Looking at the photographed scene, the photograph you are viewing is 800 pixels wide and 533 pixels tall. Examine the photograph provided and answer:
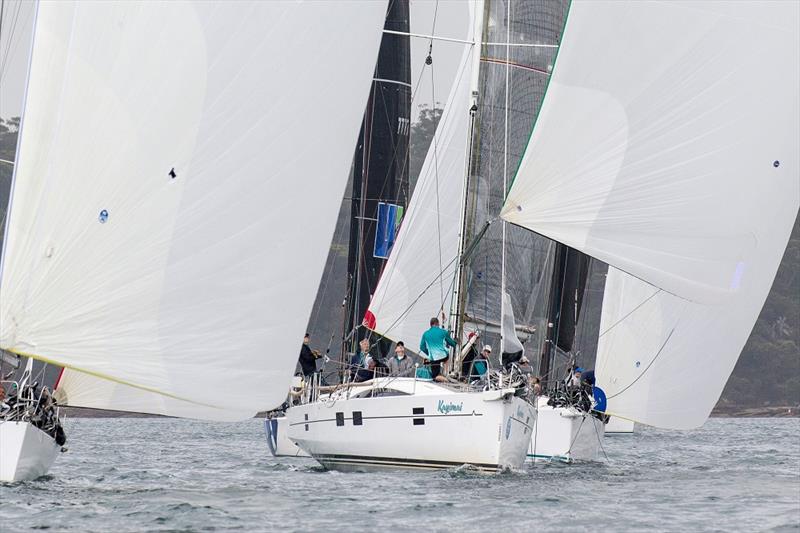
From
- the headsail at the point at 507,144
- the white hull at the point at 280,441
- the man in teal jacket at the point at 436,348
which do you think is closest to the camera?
the man in teal jacket at the point at 436,348

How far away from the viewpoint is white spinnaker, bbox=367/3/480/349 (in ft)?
69.5

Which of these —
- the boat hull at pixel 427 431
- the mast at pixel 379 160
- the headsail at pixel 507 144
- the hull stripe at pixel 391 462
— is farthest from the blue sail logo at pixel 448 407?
the mast at pixel 379 160

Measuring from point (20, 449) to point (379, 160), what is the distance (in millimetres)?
14482

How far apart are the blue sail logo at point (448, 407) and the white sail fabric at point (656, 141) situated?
8.44 ft

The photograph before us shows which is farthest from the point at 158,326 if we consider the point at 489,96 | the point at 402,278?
the point at 489,96

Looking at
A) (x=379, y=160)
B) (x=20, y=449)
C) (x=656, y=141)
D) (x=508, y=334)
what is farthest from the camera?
(x=379, y=160)

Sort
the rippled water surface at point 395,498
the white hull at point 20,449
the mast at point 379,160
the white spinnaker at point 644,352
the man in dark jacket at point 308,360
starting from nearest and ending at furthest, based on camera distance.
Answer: the rippled water surface at point 395,498, the white hull at point 20,449, the man in dark jacket at point 308,360, the white spinnaker at point 644,352, the mast at point 379,160

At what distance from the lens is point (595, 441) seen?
22359mm

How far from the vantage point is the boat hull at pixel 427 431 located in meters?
16.4

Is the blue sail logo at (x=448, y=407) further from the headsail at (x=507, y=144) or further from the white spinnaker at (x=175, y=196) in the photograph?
the white spinnaker at (x=175, y=196)

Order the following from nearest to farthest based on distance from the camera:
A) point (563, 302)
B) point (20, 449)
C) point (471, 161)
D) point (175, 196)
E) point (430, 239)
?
point (175, 196), point (20, 449), point (471, 161), point (430, 239), point (563, 302)

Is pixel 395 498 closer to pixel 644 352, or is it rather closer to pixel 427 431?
pixel 427 431

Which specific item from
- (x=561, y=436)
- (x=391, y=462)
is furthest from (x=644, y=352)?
(x=391, y=462)

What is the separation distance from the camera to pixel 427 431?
16781 millimetres
